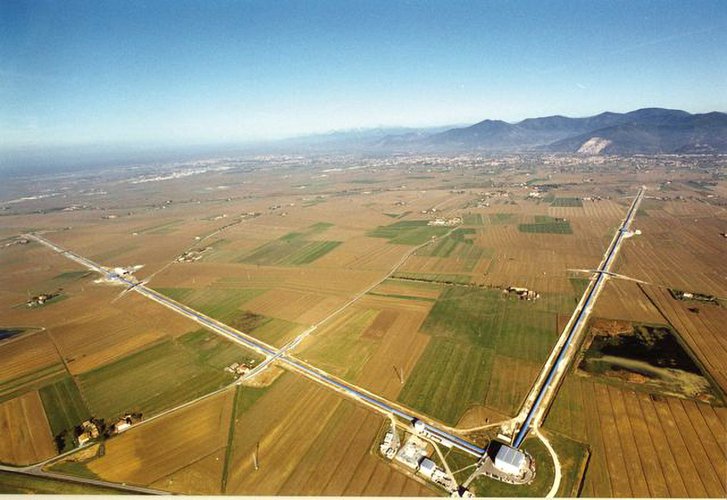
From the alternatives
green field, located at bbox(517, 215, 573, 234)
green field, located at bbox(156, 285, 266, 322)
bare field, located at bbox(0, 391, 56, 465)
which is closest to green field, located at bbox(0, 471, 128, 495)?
bare field, located at bbox(0, 391, 56, 465)

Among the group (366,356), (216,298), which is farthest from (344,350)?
(216,298)

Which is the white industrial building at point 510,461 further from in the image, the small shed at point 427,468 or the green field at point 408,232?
the green field at point 408,232

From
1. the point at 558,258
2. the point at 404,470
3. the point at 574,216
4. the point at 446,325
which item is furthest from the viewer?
the point at 574,216

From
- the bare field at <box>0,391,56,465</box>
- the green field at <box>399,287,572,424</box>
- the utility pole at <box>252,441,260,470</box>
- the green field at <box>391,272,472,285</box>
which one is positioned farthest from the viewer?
the green field at <box>391,272,472,285</box>

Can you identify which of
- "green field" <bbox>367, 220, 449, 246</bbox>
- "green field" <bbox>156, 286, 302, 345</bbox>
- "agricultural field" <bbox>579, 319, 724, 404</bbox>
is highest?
"green field" <bbox>367, 220, 449, 246</bbox>

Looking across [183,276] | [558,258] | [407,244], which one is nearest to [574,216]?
[558,258]

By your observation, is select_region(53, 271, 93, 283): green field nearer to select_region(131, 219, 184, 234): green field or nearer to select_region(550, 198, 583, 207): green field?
select_region(131, 219, 184, 234): green field

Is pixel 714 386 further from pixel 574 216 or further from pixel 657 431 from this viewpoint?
pixel 574 216
